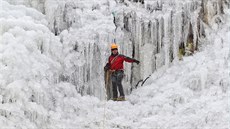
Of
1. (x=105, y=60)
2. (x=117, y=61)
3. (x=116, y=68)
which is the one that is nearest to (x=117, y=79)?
(x=116, y=68)

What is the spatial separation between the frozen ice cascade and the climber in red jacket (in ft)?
0.82

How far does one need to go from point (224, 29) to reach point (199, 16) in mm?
662

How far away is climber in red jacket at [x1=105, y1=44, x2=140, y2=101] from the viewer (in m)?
9.91

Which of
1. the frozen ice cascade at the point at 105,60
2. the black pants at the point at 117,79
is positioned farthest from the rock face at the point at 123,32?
the black pants at the point at 117,79

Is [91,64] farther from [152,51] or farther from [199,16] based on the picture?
[199,16]

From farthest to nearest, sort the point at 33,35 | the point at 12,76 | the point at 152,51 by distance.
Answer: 1. the point at 152,51
2. the point at 33,35
3. the point at 12,76

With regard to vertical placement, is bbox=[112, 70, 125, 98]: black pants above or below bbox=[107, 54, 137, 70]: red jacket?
below

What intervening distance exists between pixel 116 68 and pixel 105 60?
1.28 feet

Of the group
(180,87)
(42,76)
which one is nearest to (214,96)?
(180,87)

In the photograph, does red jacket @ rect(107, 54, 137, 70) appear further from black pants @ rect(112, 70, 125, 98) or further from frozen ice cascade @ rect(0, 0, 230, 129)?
frozen ice cascade @ rect(0, 0, 230, 129)

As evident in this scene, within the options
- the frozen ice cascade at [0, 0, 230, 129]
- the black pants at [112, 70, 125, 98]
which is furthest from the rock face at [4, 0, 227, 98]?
the black pants at [112, 70, 125, 98]

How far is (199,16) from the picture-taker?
448 inches

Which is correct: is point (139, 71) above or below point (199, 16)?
below

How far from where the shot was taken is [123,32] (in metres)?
10.7
